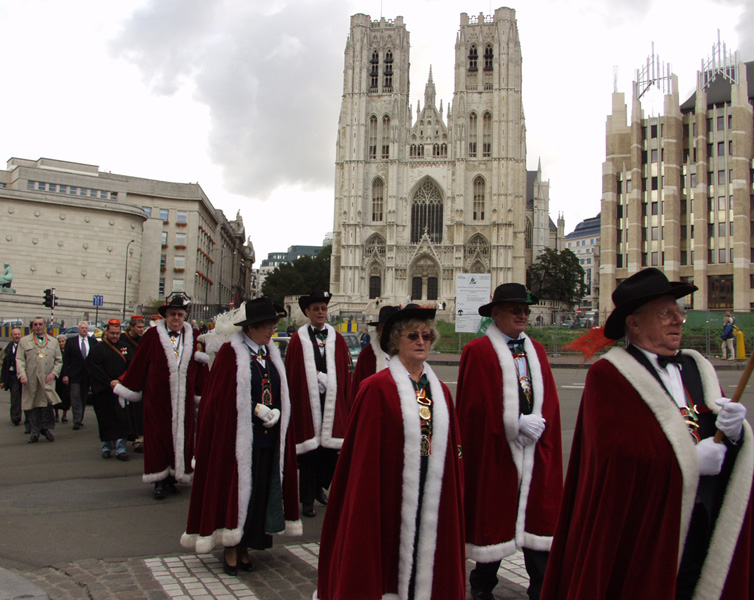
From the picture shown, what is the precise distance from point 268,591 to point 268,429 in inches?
43.8

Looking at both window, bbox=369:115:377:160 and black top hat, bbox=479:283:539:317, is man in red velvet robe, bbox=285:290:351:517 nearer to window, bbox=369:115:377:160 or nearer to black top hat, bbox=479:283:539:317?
black top hat, bbox=479:283:539:317

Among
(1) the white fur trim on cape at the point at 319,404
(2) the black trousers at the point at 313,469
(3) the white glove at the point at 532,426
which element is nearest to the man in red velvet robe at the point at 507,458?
(3) the white glove at the point at 532,426

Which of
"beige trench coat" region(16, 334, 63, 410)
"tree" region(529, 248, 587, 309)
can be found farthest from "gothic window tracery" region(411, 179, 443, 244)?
"beige trench coat" region(16, 334, 63, 410)

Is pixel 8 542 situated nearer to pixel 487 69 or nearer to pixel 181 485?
pixel 181 485

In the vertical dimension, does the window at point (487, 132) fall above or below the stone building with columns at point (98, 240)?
above

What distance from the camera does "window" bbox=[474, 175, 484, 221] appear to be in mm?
66750

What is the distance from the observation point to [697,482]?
2396 millimetres

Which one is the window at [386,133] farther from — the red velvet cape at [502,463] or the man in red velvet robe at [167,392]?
the red velvet cape at [502,463]

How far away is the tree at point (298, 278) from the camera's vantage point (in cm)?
8150

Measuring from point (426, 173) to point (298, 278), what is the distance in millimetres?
23019

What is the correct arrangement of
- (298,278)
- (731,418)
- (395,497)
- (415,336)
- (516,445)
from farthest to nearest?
(298,278) < (516,445) < (415,336) < (395,497) < (731,418)

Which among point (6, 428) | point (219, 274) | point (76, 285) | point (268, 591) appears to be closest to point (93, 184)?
point (76, 285)

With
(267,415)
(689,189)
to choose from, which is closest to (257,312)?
(267,415)

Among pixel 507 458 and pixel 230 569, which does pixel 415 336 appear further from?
pixel 230 569
